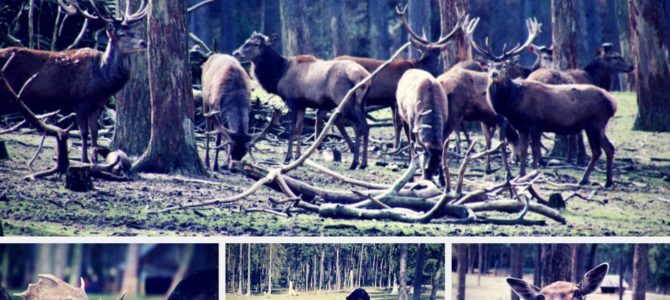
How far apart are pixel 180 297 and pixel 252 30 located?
3.18m

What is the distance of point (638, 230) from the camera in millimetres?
11094

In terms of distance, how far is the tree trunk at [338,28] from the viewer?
12867mm

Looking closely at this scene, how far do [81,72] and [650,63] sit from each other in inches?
218

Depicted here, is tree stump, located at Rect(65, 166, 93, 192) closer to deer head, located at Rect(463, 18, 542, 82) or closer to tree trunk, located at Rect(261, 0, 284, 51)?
tree trunk, located at Rect(261, 0, 284, 51)

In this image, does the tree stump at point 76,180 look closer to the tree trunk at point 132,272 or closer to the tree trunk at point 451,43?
the tree trunk at point 132,272

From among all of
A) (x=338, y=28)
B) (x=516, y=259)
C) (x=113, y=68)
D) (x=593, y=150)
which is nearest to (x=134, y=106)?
(x=113, y=68)

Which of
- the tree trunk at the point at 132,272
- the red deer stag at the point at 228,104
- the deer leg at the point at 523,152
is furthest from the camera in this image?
the deer leg at the point at 523,152

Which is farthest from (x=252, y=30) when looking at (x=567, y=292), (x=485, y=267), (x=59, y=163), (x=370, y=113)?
(x=567, y=292)

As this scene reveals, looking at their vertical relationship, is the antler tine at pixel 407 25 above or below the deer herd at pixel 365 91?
above

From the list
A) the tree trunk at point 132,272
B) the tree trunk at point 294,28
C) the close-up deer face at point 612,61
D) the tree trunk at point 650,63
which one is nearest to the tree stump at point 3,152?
the tree trunk at point 132,272

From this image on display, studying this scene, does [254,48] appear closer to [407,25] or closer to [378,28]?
[407,25]

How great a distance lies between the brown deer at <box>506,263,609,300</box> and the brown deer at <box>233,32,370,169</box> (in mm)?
2637

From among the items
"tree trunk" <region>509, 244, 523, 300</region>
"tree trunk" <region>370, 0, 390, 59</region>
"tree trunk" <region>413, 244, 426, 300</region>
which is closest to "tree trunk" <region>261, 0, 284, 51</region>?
"tree trunk" <region>370, 0, 390, 59</region>

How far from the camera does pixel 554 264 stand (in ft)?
35.6
